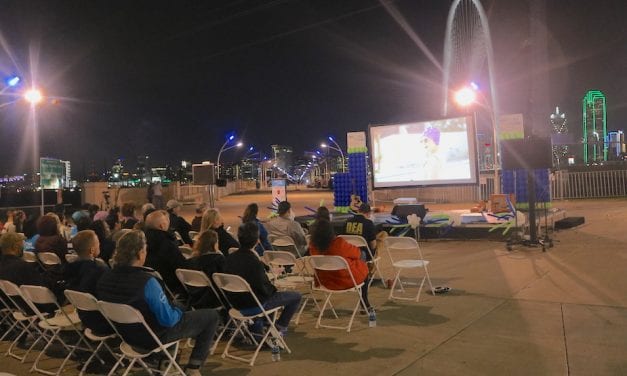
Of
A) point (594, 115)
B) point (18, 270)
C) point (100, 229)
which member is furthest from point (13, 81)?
point (594, 115)

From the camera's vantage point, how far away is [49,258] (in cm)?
593

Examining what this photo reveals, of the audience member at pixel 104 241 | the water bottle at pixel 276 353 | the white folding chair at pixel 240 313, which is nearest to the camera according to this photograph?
the white folding chair at pixel 240 313

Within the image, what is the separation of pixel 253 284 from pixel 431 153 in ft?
34.0

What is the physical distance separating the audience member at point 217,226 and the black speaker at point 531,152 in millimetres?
6159

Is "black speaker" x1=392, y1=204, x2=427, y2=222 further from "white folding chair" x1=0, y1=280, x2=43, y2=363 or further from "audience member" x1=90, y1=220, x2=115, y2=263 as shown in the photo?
"white folding chair" x1=0, y1=280, x2=43, y2=363

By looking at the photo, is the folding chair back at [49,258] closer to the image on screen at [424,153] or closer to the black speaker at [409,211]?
the black speaker at [409,211]

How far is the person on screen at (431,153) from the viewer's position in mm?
13719

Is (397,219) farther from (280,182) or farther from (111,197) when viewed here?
(111,197)

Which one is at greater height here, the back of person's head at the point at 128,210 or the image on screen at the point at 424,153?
the image on screen at the point at 424,153

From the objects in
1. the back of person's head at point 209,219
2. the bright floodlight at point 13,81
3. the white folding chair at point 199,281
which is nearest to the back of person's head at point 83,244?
the white folding chair at point 199,281

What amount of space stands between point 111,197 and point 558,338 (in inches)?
984

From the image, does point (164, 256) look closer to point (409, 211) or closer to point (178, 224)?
point (178, 224)

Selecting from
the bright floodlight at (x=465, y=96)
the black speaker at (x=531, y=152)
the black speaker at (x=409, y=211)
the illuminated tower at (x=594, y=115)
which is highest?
the illuminated tower at (x=594, y=115)

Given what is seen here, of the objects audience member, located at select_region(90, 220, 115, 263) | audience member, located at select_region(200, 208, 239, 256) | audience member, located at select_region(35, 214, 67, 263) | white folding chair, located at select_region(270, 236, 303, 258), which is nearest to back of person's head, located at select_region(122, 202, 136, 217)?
audience member, located at select_region(90, 220, 115, 263)
